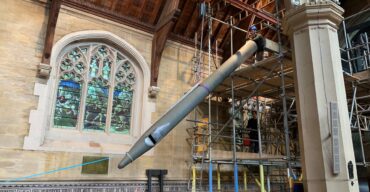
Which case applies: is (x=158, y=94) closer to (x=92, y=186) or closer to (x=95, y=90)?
(x=95, y=90)

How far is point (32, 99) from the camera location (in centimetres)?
582

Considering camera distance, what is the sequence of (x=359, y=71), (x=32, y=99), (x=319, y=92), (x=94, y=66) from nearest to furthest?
(x=319, y=92) < (x=32, y=99) < (x=94, y=66) < (x=359, y=71)

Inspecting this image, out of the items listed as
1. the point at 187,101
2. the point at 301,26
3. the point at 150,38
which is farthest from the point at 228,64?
the point at 150,38

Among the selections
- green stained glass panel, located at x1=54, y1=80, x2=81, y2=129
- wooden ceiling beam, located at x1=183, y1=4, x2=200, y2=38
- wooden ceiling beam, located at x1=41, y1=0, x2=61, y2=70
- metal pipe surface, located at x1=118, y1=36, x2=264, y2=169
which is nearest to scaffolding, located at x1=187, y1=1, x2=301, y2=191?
wooden ceiling beam, located at x1=183, y1=4, x2=200, y2=38

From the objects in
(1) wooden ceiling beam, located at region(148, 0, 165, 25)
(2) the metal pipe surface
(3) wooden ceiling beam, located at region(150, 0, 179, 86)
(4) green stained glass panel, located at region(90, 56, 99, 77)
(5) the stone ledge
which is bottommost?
(5) the stone ledge

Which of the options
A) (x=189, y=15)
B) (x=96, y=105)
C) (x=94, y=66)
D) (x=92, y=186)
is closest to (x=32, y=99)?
(x=96, y=105)

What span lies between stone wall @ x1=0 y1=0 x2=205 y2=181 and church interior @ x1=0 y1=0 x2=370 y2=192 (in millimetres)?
19

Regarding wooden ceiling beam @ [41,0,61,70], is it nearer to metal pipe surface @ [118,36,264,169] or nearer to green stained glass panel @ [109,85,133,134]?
green stained glass panel @ [109,85,133,134]

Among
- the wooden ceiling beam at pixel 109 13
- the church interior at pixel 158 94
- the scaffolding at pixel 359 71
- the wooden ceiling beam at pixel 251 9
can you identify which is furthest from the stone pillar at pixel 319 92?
the wooden ceiling beam at pixel 109 13

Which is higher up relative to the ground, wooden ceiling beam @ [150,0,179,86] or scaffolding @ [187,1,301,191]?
wooden ceiling beam @ [150,0,179,86]

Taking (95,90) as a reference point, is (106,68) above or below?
above

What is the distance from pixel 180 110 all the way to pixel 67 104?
2.77 metres

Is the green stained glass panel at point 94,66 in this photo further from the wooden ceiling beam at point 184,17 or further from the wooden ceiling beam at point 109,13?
the wooden ceiling beam at point 184,17

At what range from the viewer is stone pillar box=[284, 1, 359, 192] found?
3873mm
